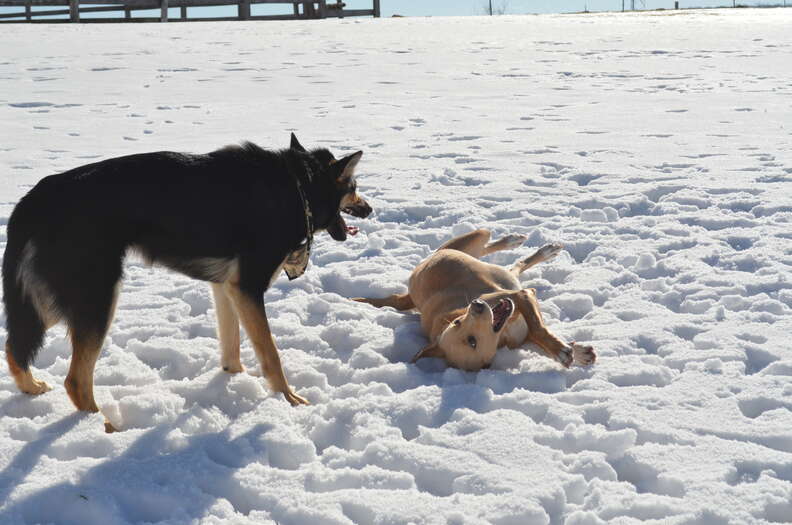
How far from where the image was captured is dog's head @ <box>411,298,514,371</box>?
4773mm

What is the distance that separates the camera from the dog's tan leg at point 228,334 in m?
A: 4.78

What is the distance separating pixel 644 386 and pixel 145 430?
8.21 ft

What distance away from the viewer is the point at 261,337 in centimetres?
449

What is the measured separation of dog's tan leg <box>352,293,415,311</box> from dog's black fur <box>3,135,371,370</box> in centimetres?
133

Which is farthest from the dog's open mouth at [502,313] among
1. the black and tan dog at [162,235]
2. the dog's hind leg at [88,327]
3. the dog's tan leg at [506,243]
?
the dog's hind leg at [88,327]

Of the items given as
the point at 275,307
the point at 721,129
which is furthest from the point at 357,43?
the point at 275,307

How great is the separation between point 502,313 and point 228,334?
1.54 metres

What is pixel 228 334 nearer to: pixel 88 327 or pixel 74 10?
pixel 88 327

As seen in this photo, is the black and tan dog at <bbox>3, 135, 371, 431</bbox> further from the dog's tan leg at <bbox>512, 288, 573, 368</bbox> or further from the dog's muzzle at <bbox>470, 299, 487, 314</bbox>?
the dog's tan leg at <bbox>512, 288, 573, 368</bbox>

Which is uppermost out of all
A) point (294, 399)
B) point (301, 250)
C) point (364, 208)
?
point (364, 208)

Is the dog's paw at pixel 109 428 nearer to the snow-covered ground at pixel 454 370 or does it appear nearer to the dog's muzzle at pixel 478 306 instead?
the snow-covered ground at pixel 454 370

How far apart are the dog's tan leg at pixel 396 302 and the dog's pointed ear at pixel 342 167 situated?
127 cm

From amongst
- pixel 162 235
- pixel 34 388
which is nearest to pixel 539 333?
pixel 162 235

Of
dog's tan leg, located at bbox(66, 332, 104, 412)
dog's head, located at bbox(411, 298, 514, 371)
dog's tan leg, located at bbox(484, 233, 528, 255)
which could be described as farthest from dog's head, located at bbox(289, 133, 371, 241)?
dog's tan leg, located at bbox(484, 233, 528, 255)
